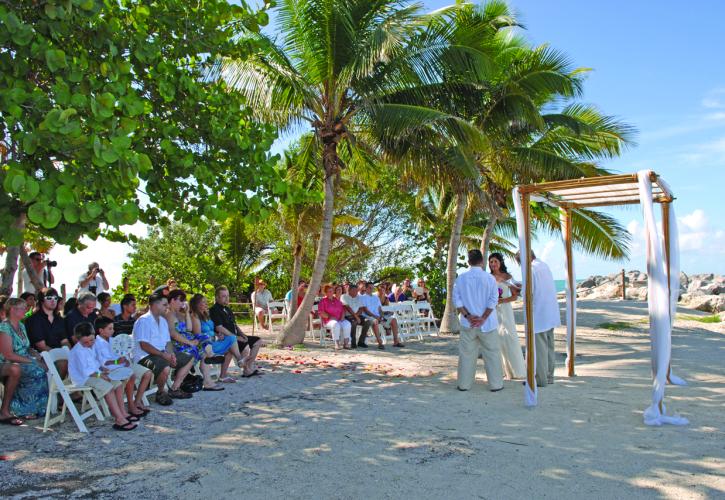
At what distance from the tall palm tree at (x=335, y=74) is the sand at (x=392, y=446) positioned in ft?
18.9

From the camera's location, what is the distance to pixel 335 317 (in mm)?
13664

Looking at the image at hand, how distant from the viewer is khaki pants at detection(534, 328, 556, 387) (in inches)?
328

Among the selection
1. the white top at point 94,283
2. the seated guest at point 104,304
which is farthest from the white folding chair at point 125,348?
the white top at point 94,283

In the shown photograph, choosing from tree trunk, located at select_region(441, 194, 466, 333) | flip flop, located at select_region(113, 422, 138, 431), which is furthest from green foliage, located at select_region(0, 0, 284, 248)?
tree trunk, located at select_region(441, 194, 466, 333)

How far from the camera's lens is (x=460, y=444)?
18.8ft

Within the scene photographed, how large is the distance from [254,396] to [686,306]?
2781 centimetres

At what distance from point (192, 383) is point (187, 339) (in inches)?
25.6

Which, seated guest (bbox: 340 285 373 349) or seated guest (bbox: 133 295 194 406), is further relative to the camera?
seated guest (bbox: 340 285 373 349)

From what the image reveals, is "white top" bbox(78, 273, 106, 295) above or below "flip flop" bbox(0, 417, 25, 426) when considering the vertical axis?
above

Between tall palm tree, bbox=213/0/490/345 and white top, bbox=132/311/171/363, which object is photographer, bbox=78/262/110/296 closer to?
tall palm tree, bbox=213/0/490/345

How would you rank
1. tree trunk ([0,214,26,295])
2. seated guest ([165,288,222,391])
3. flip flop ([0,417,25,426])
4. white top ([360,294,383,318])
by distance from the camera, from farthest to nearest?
white top ([360,294,383,318]) < tree trunk ([0,214,26,295]) < seated guest ([165,288,222,391]) < flip flop ([0,417,25,426])

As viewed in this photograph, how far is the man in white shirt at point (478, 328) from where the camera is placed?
833 cm

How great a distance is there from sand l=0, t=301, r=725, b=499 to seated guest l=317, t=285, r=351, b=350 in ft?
13.5

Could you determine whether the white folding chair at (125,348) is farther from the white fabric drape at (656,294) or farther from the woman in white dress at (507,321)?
the white fabric drape at (656,294)
